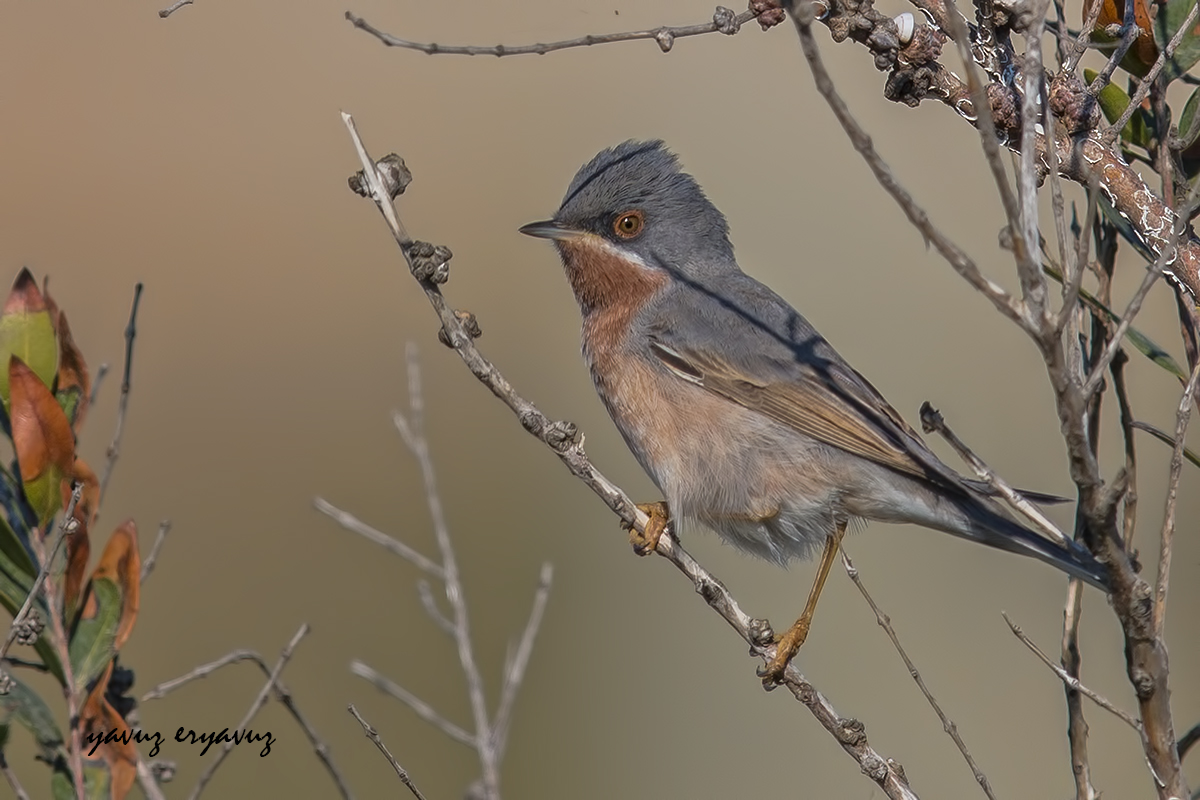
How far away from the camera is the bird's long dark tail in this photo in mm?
2529

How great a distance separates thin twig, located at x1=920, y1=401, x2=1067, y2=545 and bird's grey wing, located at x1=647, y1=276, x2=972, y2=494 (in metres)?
1.34

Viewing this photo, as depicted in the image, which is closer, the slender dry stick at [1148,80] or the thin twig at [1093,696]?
the thin twig at [1093,696]

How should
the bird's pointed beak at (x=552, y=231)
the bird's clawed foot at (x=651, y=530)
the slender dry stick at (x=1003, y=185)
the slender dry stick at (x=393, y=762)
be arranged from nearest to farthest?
1. the slender dry stick at (x=1003, y=185)
2. the slender dry stick at (x=393, y=762)
3. the bird's clawed foot at (x=651, y=530)
4. the bird's pointed beak at (x=552, y=231)

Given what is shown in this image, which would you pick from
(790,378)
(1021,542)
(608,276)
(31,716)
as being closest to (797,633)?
(1021,542)

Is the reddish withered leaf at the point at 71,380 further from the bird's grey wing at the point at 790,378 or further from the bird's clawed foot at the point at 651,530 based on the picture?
the bird's grey wing at the point at 790,378

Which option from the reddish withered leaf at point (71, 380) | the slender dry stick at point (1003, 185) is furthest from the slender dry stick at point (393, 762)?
the slender dry stick at point (1003, 185)

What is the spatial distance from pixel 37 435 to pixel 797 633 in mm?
2043

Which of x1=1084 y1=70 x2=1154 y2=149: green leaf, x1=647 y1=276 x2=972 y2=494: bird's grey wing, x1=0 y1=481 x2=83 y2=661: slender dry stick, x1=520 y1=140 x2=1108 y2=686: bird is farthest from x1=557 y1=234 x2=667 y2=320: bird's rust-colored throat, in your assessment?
→ x1=0 y1=481 x2=83 y2=661: slender dry stick

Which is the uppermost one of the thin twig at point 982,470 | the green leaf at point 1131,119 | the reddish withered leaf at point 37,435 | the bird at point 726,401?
the green leaf at point 1131,119

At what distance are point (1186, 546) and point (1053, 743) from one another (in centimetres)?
123

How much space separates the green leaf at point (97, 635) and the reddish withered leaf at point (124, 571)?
11mm

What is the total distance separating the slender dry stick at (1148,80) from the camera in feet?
7.91

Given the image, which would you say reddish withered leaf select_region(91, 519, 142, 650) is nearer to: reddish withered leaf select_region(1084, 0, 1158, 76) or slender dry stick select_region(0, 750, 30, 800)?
slender dry stick select_region(0, 750, 30, 800)

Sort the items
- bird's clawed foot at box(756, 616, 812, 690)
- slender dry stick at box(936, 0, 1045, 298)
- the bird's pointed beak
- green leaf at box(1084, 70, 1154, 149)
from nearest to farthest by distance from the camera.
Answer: slender dry stick at box(936, 0, 1045, 298), green leaf at box(1084, 70, 1154, 149), bird's clawed foot at box(756, 616, 812, 690), the bird's pointed beak
